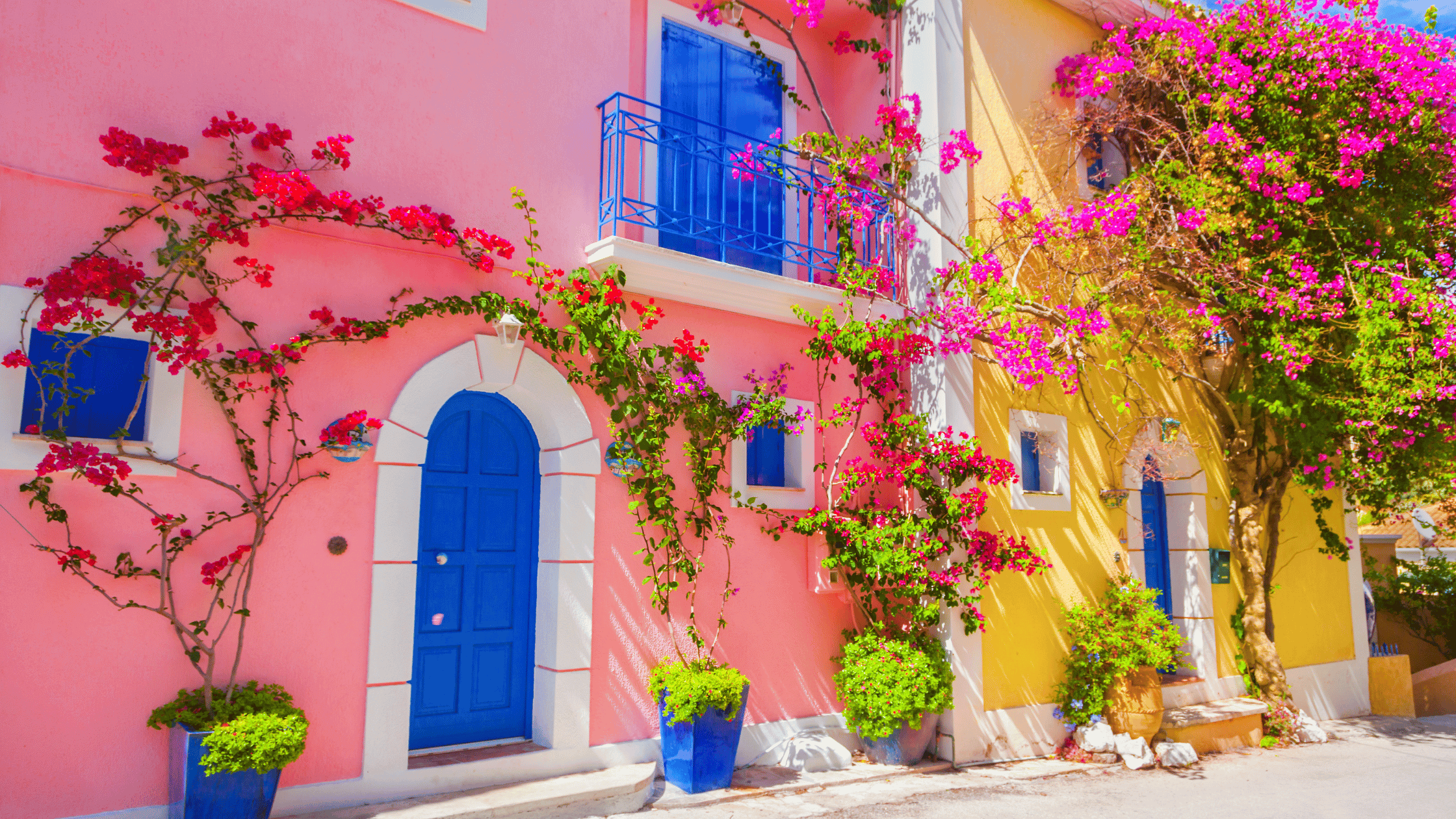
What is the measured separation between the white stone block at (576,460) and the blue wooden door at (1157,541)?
20.5 feet

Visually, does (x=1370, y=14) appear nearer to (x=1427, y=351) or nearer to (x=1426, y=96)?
(x=1426, y=96)

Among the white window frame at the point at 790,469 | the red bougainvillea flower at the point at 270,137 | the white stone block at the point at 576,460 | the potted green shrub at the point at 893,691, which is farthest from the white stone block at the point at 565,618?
the red bougainvillea flower at the point at 270,137

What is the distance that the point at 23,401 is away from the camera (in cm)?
432

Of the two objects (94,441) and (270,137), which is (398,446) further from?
(270,137)

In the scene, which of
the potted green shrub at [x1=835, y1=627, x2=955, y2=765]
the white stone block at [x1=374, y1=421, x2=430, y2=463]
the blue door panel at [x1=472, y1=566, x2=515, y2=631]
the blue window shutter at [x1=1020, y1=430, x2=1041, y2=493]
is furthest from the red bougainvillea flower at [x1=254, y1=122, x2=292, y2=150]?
the blue window shutter at [x1=1020, y1=430, x2=1041, y2=493]

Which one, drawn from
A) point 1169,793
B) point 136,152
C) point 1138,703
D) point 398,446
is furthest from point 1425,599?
point 136,152

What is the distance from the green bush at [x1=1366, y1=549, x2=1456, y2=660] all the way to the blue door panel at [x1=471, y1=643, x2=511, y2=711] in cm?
1212

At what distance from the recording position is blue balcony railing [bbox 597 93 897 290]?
639cm

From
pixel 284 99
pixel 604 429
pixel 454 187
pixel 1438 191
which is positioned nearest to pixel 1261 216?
pixel 1438 191

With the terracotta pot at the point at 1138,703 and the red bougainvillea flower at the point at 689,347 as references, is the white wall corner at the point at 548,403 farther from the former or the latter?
the terracotta pot at the point at 1138,703

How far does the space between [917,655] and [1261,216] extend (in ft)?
17.4

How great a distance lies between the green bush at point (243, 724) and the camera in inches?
165

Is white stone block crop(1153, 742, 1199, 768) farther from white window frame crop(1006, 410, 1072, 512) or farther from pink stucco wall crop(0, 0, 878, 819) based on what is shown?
pink stucco wall crop(0, 0, 878, 819)

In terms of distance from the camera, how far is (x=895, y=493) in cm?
758
